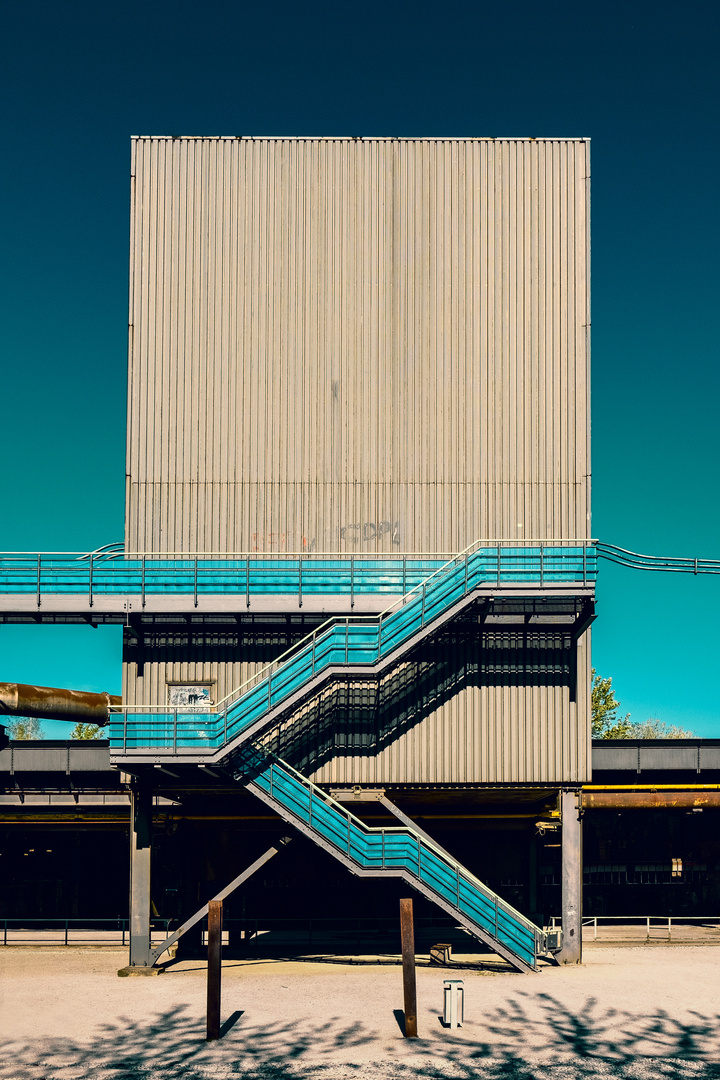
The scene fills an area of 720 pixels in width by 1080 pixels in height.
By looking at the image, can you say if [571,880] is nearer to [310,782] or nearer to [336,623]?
[310,782]

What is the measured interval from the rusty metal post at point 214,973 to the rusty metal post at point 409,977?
414 centimetres

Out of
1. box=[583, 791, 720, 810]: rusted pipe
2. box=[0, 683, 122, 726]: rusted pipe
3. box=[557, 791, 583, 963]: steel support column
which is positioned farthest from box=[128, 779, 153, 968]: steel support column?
box=[583, 791, 720, 810]: rusted pipe

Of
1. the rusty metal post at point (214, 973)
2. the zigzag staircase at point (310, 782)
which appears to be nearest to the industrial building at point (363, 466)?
the zigzag staircase at point (310, 782)

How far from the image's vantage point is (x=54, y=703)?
29922 millimetres

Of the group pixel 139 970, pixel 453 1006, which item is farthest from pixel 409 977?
pixel 139 970

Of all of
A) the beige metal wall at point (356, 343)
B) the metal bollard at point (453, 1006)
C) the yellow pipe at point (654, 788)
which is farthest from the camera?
the yellow pipe at point (654, 788)

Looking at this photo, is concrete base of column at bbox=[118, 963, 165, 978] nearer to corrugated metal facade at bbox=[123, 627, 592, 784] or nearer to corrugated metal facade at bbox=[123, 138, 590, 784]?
corrugated metal facade at bbox=[123, 627, 592, 784]

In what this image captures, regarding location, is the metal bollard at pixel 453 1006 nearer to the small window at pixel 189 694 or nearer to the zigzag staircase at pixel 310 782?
the zigzag staircase at pixel 310 782

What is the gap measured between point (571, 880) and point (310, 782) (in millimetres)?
8745

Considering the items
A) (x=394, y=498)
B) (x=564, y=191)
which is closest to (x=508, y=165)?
(x=564, y=191)

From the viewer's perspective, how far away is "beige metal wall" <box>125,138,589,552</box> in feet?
111

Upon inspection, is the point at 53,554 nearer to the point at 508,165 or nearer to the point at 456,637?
the point at 456,637

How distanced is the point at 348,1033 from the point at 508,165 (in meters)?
26.1

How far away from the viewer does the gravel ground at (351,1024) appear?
823 inches
